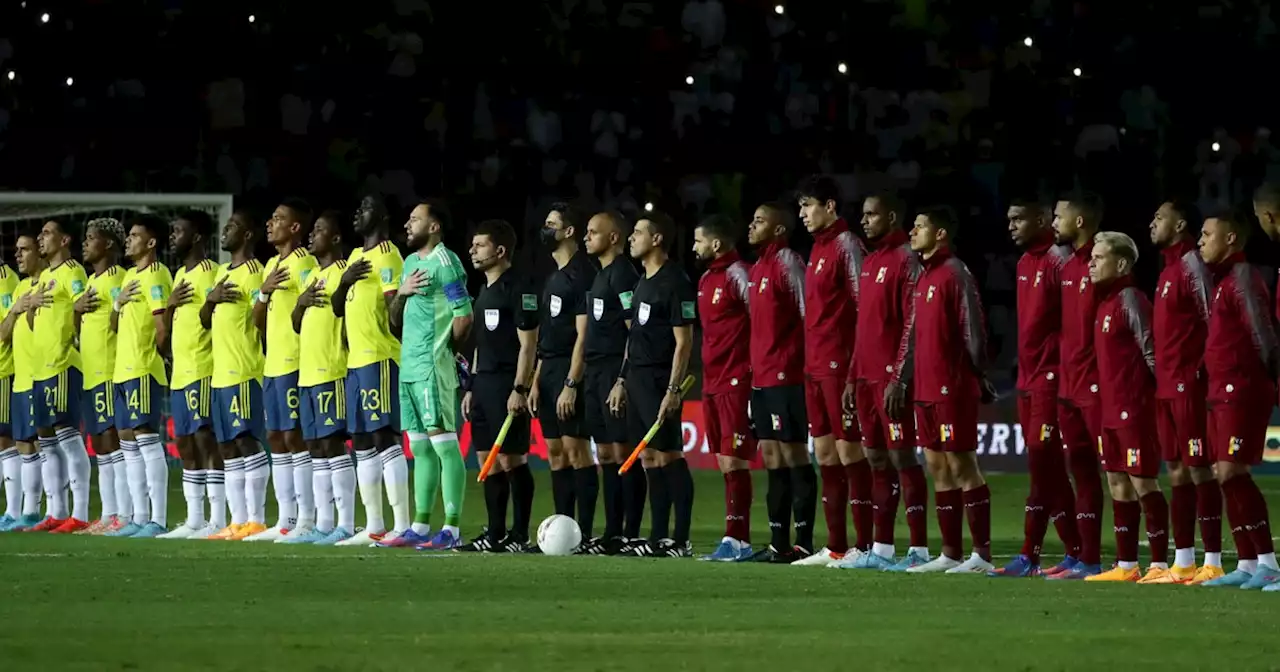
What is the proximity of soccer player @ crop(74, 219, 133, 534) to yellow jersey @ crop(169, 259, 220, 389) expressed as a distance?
0.79 metres

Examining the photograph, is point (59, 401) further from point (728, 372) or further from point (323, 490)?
point (728, 372)

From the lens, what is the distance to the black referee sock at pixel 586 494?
45.5 ft

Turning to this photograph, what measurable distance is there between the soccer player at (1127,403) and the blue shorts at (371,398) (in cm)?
510

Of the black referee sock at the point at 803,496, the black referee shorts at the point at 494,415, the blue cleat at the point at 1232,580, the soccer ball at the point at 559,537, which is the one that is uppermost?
the black referee shorts at the point at 494,415

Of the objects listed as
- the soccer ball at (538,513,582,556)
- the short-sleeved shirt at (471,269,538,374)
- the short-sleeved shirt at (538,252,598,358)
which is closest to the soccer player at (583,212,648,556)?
the short-sleeved shirt at (538,252,598,358)

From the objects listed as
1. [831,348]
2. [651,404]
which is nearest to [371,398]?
[651,404]

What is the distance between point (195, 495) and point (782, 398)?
4843 millimetres

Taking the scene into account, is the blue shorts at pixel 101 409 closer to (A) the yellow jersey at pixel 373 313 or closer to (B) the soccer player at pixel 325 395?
(B) the soccer player at pixel 325 395

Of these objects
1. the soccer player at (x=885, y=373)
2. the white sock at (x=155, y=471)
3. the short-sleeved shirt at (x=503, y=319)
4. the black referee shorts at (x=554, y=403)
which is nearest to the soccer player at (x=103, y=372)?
the white sock at (x=155, y=471)

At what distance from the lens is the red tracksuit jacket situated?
481 inches

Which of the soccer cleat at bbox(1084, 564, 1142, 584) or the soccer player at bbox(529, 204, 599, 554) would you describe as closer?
the soccer cleat at bbox(1084, 564, 1142, 584)

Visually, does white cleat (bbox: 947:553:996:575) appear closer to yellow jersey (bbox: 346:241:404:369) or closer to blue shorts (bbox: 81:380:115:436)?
yellow jersey (bbox: 346:241:404:369)

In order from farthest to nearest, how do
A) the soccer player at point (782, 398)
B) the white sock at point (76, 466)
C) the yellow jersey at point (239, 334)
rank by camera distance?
the white sock at point (76, 466) < the yellow jersey at point (239, 334) < the soccer player at point (782, 398)

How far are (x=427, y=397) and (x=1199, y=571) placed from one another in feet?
17.5
